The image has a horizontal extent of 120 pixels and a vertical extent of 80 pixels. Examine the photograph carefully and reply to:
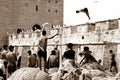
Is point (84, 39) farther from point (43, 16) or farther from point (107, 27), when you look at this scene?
point (43, 16)

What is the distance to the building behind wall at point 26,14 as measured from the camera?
32438mm

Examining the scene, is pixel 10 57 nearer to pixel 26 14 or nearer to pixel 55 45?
pixel 55 45

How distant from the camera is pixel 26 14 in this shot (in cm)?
3384

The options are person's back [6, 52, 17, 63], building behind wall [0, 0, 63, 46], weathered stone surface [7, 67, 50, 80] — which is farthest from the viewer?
building behind wall [0, 0, 63, 46]

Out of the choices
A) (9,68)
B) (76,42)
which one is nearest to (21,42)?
(76,42)

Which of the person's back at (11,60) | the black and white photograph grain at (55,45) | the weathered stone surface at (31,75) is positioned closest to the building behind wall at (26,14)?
the black and white photograph grain at (55,45)

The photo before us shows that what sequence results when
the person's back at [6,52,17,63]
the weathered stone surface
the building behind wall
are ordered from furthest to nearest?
the building behind wall < the person's back at [6,52,17,63] < the weathered stone surface

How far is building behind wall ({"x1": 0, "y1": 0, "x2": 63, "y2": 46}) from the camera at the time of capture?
32.4m

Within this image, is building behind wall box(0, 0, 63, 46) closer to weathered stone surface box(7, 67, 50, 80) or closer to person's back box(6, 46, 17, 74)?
person's back box(6, 46, 17, 74)

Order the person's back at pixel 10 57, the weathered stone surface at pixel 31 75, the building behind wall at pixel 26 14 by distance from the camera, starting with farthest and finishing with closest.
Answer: the building behind wall at pixel 26 14 → the person's back at pixel 10 57 → the weathered stone surface at pixel 31 75

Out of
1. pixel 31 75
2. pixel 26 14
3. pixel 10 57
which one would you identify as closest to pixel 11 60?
pixel 10 57

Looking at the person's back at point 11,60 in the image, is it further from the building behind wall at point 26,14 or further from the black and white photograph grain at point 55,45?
the building behind wall at point 26,14

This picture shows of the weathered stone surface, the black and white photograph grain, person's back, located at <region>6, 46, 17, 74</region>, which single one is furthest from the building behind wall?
the weathered stone surface

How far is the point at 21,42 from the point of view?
Answer: 28.1 metres
